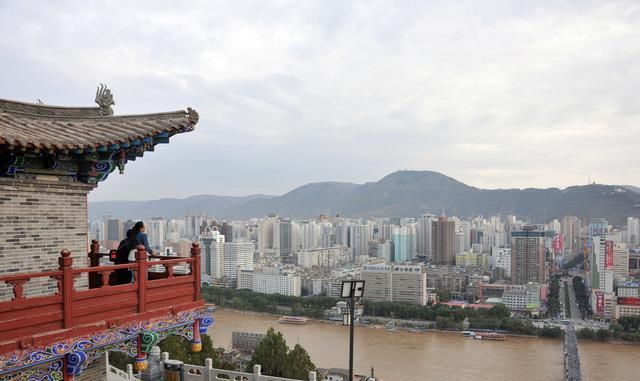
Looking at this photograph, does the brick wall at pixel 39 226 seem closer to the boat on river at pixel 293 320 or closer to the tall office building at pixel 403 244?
the boat on river at pixel 293 320

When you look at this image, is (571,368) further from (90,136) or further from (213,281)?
(213,281)

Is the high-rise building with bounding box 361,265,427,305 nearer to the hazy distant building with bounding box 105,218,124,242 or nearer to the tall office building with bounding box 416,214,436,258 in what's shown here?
the tall office building with bounding box 416,214,436,258

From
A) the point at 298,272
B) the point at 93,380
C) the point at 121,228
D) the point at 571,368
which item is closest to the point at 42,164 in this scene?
the point at 93,380

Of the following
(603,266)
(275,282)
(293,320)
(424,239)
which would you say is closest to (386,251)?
(424,239)

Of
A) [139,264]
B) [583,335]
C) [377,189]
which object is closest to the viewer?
[139,264]

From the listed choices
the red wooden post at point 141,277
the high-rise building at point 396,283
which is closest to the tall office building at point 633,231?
the high-rise building at point 396,283

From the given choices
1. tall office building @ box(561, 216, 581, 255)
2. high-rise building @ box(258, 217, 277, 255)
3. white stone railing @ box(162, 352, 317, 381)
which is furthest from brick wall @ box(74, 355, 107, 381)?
tall office building @ box(561, 216, 581, 255)
